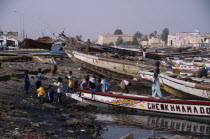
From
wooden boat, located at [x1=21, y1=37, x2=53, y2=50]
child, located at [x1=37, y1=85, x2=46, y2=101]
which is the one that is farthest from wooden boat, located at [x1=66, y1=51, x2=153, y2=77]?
wooden boat, located at [x1=21, y1=37, x2=53, y2=50]

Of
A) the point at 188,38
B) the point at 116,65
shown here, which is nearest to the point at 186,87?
the point at 116,65

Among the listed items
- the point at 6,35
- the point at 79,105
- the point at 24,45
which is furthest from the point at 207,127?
the point at 6,35

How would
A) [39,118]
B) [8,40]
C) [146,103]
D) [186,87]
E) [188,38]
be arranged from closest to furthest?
[39,118], [146,103], [186,87], [8,40], [188,38]

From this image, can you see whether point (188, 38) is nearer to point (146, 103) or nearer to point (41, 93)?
point (146, 103)

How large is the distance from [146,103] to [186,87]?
4.61m

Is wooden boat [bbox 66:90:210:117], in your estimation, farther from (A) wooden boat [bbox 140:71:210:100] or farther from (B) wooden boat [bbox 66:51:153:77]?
(B) wooden boat [bbox 66:51:153:77]

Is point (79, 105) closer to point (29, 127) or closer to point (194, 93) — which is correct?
point (29, 127)

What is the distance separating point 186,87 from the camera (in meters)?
16.2

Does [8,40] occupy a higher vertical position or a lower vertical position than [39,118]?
higher

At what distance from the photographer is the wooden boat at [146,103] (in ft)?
36.9

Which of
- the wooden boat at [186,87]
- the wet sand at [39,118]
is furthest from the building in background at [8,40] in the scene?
the wooden boat at [186,87]

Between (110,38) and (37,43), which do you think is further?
(110,38)

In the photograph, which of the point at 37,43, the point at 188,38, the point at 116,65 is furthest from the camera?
the point at 188,38

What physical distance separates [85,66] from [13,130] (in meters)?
18.2
